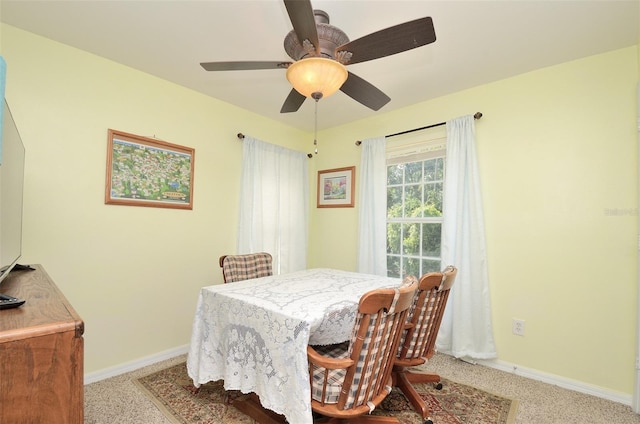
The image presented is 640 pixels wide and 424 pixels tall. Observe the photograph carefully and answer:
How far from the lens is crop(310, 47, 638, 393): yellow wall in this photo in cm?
212

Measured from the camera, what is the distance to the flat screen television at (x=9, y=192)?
3.72 ft

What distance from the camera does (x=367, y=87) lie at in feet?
6.00

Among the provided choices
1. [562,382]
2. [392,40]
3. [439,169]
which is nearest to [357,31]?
[392,40]

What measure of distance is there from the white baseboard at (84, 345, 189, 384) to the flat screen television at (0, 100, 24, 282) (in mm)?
1222

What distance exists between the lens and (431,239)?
3.05 metres

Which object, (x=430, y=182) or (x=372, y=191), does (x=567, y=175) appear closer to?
(x=430, y=182)

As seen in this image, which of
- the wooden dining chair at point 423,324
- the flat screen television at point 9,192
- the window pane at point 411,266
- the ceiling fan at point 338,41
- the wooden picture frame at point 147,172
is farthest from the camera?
the window pane at point 411,266

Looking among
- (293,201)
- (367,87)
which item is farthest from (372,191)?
(367,87)

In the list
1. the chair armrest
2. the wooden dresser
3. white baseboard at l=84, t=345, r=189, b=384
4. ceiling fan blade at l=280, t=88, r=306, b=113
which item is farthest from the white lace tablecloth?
ceiling fan blade at l=280, t=88, r=306, b=113

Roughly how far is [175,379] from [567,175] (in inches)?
130

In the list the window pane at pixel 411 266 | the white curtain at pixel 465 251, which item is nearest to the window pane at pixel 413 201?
the white curtain at pixel 465 251

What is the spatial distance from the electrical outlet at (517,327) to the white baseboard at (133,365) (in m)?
2.84

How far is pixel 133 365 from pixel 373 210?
8.43 feet

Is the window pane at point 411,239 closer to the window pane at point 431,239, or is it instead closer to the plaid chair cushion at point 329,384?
the window pane at point 431,239
